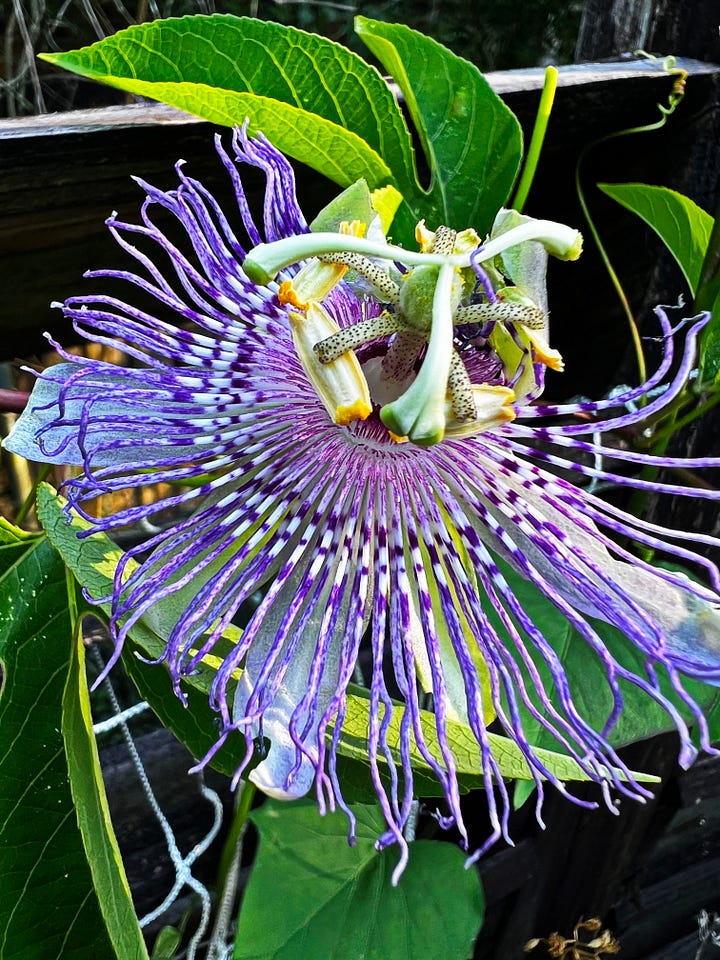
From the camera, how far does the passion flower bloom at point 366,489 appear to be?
45cm

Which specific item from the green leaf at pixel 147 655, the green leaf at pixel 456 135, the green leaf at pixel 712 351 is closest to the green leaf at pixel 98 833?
the green leaf at pixel 147 655

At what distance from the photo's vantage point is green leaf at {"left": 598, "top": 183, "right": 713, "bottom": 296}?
2.39 feet

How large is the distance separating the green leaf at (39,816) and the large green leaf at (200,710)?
0.06 meters

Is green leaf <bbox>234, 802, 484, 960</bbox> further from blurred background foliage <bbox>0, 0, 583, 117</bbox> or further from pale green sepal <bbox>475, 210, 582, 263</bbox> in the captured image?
blurred background foliage <bbox>0, 0, 583, 117</bbox>

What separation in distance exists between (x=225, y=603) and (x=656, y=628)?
23 centimetres

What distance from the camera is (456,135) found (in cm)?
62

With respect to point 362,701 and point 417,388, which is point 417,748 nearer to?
point 362,701

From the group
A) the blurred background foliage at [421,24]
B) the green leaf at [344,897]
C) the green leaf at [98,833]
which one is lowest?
the green leaf at [344,897]

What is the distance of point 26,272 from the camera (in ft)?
2.25

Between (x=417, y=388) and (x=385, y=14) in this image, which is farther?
(x=385, y=14)

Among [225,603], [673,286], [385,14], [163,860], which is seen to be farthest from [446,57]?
[385,14]

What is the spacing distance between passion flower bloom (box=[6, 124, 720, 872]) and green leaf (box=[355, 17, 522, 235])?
109 mm

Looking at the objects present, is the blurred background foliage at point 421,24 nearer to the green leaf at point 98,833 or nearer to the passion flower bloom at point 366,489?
the passion flower bloom at point 366,489

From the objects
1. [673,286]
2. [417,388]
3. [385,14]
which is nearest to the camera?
[417,388]
